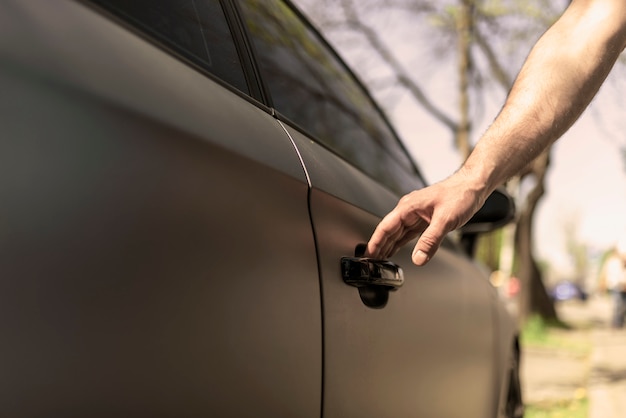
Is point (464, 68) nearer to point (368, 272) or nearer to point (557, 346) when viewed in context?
point (557, 346)

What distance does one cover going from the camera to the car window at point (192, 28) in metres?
1.34

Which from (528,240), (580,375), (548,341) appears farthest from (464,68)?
(580,375)

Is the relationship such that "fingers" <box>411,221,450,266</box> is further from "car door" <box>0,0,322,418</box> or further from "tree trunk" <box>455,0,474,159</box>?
"tree trunk" <box>455,0,474,159</box>

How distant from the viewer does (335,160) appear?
1970 millimetres

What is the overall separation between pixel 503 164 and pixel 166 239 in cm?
94

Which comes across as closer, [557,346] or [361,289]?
[361,289]

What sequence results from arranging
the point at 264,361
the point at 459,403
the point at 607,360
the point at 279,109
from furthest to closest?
1. the point at 607,360
2. the point at 459,403
3. the point at 279,109
4. the point at 264,361

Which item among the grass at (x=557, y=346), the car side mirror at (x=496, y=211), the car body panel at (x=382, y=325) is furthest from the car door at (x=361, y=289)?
the grass at (x=557, y=346)

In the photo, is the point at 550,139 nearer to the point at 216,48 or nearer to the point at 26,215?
the point at 216,48

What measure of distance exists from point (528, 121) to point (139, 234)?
42.2 inches

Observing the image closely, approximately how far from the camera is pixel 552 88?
1.97 m

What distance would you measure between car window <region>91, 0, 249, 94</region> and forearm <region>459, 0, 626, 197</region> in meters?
0.55

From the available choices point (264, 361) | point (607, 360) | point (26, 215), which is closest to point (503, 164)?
point (264, 361)

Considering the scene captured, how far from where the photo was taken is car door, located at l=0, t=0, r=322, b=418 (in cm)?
98
